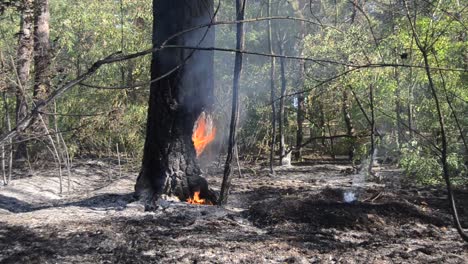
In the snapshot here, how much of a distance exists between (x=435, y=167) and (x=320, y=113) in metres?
7.44

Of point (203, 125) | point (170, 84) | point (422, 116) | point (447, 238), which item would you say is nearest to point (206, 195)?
point (203, 125)

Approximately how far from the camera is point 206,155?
10.8m

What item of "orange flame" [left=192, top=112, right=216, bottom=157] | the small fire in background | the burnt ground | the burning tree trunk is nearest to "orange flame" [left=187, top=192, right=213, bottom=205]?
the burning tree trunk

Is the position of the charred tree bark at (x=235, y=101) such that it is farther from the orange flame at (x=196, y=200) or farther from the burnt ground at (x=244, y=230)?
the orange flame at (x=196, y=200)

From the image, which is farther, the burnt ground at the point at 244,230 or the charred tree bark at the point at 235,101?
the charred tree bark at the point at 235,101

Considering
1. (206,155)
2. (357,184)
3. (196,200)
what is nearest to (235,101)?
(196,200)

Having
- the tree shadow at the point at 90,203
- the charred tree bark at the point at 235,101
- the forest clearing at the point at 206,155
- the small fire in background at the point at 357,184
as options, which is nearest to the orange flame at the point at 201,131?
the forest clearing at the point at 206,155

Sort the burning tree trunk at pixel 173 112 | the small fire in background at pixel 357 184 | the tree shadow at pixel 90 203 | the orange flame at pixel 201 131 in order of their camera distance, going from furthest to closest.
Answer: the orange flame at pixel 201 131
the small fire in background at pixel 357 184
the burning tree trunk at pixel 173 112
the tree shadow at pixel 90 203

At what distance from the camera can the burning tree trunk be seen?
21.0ft

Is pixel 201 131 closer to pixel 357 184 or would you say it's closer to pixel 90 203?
pixel 90 203

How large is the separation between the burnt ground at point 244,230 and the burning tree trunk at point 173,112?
15.0 inches

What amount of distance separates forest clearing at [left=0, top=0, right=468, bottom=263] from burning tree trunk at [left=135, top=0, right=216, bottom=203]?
0.02 metres

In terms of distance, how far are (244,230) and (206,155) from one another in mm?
5670

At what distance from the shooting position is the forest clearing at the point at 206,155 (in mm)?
4289
